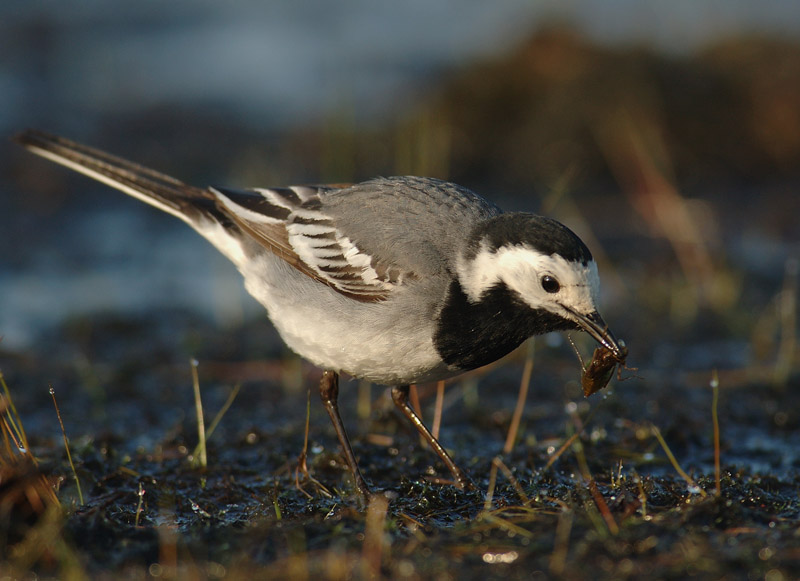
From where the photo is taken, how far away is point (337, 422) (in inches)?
274

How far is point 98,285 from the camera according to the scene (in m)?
11.2

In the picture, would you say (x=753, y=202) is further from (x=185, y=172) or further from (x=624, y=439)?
(x=185, y=172)

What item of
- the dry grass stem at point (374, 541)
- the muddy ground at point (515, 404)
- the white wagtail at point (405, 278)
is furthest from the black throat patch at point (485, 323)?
the dry grass stem at point (374, 541)

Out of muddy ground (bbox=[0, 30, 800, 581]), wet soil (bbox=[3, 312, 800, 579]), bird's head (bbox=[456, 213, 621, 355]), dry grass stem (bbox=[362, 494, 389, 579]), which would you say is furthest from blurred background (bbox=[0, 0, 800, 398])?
dry grass stem (bbox=[362, 494, 389, 579])

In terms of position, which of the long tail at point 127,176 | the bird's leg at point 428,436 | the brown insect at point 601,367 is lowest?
the bird's leg at point 428,436

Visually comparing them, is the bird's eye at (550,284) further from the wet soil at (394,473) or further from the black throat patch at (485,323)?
the wet soil at (394,473)

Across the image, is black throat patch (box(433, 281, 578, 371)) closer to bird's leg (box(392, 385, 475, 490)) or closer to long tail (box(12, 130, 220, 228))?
bird's leg (box(392, 385, 475, 490))

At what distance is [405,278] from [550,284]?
3.09ft

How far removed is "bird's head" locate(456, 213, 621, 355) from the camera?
19.0 ft

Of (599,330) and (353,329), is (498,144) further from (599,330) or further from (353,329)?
(599,330)

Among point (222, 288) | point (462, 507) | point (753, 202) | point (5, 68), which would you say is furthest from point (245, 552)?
point (5, 68)

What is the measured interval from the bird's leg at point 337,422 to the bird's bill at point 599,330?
178 cm

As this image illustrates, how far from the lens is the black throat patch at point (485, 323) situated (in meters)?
6.08

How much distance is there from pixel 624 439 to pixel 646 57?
8165mm
